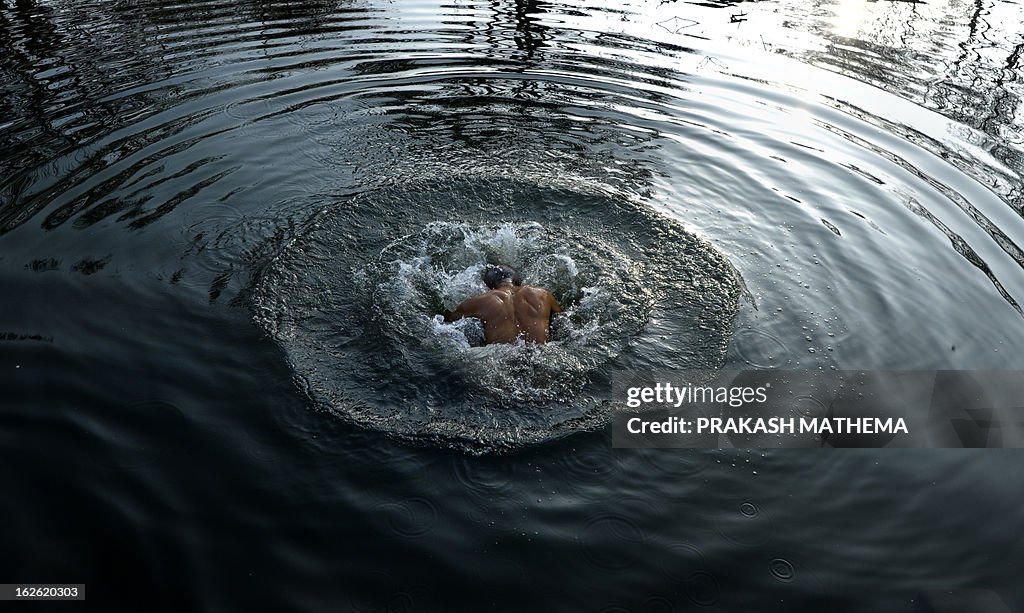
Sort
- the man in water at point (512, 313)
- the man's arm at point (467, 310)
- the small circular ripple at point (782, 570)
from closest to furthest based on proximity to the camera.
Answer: the small circular ripple at point (782, 570), the man in water at point (512, 313), the man's arm at point (467, 310)

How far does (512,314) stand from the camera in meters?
5.93

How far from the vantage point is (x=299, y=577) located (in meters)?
4.24

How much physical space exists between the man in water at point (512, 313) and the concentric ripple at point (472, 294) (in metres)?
0.11

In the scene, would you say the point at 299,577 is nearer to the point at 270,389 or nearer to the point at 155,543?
the point at 155,543

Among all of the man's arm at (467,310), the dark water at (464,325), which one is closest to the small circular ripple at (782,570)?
the dark water at (464,325)

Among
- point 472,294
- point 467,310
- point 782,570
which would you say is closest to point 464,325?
point 467,310

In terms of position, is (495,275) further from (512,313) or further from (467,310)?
(512,313)

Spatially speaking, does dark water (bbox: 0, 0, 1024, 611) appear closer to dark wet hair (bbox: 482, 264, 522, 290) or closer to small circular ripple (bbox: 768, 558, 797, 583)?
small circular ripple (bbox: 768, 558, 797, 583)

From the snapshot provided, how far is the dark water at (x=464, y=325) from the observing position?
443 cm

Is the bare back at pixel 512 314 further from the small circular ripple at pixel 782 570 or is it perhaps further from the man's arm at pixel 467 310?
the small circular ripple at pixel 782 570

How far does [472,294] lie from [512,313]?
1.10 m

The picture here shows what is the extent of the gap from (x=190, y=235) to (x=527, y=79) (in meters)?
6.70

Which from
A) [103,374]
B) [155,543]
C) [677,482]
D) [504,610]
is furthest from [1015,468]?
[103,374]

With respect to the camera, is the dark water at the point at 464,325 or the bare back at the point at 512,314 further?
the bare back at the point at 512,314
